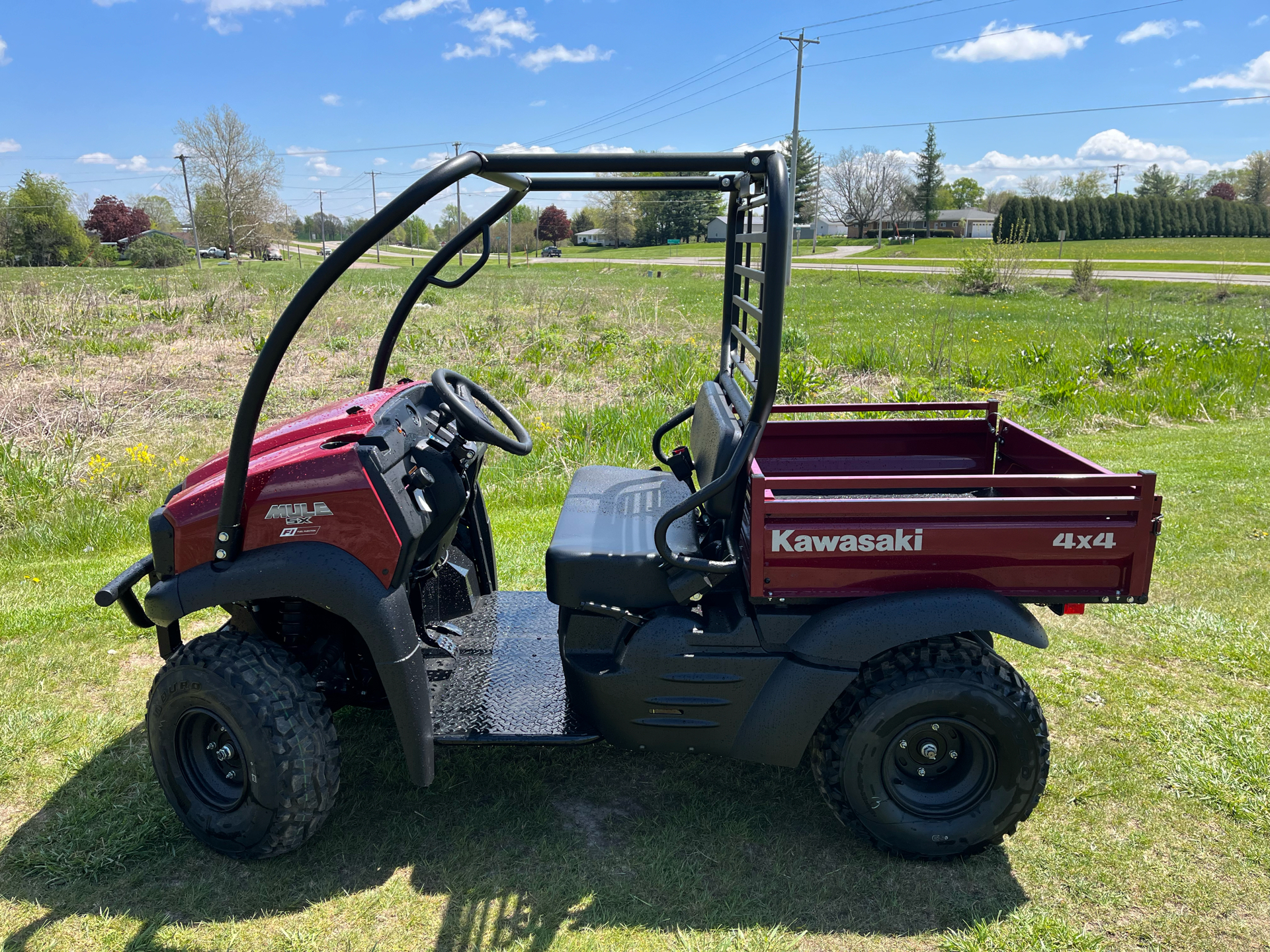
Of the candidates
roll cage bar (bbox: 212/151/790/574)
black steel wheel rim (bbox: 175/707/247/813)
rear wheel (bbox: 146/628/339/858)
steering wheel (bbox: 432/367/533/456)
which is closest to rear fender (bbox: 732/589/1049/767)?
roll cage bar (bbox: 212/151/790/574)

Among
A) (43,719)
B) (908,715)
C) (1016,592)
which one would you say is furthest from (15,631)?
(1016,592)

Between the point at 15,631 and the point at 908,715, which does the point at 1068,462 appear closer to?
the point at 908,715

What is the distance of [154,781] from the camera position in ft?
9.35

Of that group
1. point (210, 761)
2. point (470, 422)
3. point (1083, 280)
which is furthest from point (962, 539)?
point (1083, 280)

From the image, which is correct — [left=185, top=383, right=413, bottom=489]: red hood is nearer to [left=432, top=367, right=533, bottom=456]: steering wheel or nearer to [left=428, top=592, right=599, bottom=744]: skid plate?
[left=432, top=367, right=533, bottom=456]: steering wheel

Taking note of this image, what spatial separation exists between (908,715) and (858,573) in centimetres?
40

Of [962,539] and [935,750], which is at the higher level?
[962,539]

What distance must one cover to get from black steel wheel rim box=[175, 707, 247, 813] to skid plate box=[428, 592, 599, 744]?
1.81 feet

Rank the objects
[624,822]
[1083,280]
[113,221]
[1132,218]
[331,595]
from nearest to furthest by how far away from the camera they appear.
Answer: [331,595], [624,822], [1083,280], [1132,218], [113,221]

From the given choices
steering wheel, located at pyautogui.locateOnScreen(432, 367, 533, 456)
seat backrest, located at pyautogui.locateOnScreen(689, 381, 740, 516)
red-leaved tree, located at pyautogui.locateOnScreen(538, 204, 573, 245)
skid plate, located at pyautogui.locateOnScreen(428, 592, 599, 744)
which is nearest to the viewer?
seat backrest, located at pyautogui.locateOnScreen(689, 381, 740, 516)

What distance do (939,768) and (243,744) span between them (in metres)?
1.87

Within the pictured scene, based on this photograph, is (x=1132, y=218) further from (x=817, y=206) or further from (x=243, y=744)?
(x=243, y=744)

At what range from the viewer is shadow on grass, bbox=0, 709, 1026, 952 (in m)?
2.29

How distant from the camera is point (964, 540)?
2.34m
